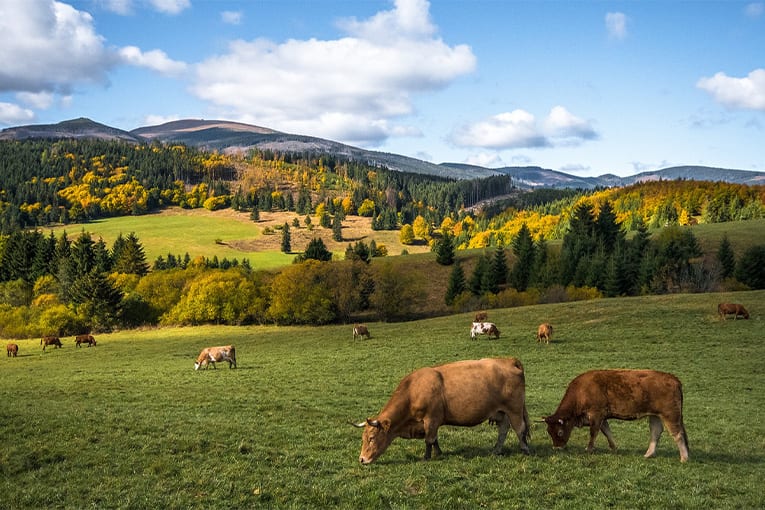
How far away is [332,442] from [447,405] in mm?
4733

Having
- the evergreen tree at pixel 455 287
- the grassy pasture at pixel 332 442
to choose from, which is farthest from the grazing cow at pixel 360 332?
the evergreen tree at pixel 455 287

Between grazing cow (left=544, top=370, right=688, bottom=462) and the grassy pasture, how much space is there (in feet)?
2.31

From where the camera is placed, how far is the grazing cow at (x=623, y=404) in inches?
520

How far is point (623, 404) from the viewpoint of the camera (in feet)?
43.9

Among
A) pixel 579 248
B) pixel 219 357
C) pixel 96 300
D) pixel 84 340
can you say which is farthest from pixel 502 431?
pixel 579 248

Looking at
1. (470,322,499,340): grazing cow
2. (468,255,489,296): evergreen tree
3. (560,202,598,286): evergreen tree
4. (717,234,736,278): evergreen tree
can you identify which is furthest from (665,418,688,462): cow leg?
(717,234,736,278): evergreen tree

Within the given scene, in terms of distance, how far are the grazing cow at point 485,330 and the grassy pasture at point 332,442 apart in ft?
20.0

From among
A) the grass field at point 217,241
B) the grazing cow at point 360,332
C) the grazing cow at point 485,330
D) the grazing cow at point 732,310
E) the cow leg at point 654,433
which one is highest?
the grass field at point 217,241

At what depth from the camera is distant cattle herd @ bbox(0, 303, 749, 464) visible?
12930 millimetres

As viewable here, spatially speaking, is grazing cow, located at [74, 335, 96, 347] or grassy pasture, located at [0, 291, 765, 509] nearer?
grassy pasture, located at [0, 291, 765, 509]

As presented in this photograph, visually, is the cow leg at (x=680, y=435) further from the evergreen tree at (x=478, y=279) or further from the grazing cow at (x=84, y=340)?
the evergreen tree at (x=478, y=279)

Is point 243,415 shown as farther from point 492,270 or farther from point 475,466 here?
point 492,270

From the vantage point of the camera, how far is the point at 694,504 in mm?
10328

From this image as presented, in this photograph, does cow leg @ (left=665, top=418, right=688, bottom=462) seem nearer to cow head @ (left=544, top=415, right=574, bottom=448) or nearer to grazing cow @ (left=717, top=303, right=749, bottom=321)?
cow head @ (left=544, top=415, right=574, bottom=448)
